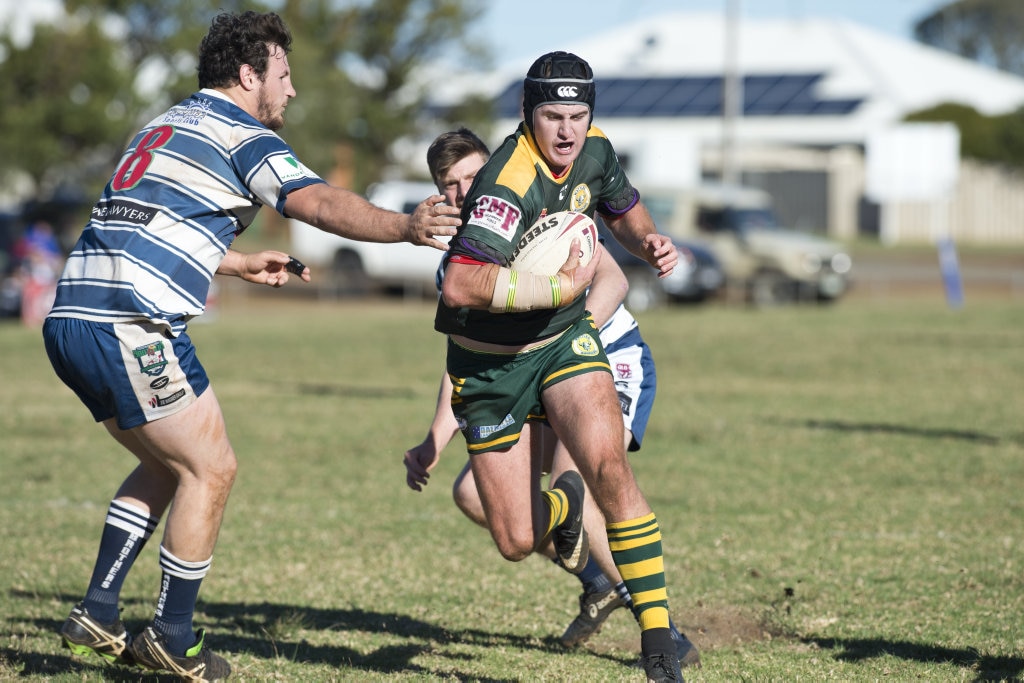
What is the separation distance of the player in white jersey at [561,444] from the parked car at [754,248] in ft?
70.7

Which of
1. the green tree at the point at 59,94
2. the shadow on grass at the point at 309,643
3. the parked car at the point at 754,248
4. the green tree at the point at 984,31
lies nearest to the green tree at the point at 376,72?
the green tree at the point at 59,94

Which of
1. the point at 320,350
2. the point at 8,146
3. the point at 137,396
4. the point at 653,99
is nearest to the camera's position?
the point at 137,396

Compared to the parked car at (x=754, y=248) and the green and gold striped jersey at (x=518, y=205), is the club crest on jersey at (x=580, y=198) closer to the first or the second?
the green and gold striped jersey at (x=518, y=205)

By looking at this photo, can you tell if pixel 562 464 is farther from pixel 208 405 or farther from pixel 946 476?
pixel 946 476

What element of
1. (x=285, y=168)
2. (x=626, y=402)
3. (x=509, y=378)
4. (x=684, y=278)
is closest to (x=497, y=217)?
(x=509, y=378)

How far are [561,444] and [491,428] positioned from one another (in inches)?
23.0

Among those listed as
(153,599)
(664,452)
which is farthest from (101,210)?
(664,452)

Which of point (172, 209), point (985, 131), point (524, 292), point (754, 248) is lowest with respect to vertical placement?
point (524, 292)

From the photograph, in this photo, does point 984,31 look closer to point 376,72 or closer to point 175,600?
point 376,72

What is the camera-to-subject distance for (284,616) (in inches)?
246

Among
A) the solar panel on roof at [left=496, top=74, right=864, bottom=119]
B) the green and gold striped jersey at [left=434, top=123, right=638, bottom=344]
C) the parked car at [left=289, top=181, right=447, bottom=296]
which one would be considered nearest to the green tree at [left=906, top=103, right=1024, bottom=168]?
the solar panel on roof at [left=496, top=74, right=864, bottom=119]

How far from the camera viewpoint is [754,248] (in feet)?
90.3

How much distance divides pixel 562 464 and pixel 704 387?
10.1 meters

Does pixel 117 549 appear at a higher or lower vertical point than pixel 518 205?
lower
